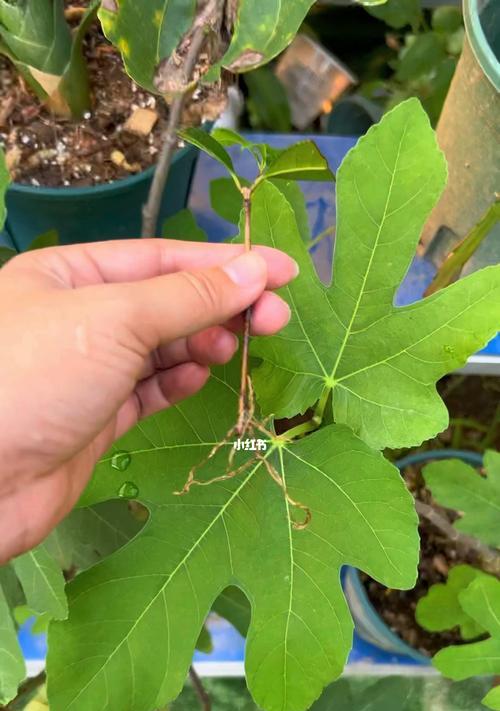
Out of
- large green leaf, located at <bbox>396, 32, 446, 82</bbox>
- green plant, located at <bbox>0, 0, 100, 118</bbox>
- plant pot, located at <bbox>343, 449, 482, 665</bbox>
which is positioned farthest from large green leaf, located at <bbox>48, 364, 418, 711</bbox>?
large green leaf, located at <bbox>396, 32, 446, 82</bbox>

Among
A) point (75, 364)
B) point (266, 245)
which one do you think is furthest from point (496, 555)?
point (75, 364)

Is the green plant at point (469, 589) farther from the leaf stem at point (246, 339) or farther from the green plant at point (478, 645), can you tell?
the leaf stem at point (246, 339)

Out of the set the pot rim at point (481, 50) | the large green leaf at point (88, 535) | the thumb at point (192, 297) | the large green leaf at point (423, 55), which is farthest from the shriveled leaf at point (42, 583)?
the large green leaf at point (423, 55)

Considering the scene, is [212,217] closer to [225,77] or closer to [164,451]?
[225,77]

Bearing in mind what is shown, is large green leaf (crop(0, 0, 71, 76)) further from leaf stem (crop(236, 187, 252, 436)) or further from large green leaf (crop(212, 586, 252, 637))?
large green leaf (crop(212, 586, 252, 637))

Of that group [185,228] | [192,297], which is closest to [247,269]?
[192,297]
